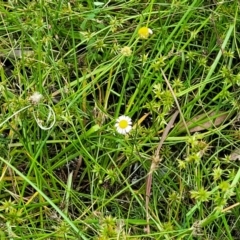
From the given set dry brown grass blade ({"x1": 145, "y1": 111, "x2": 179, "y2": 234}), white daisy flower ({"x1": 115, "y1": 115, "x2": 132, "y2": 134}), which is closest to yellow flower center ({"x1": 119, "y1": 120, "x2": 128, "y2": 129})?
white daisy flower ({"x1": 115, "y1": 115, "x2": 132, "y2": 134})

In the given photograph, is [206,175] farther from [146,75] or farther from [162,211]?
[146,75]

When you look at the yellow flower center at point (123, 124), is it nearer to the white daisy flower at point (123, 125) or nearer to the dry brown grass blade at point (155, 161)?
the white daisy flower at point (123, 125)

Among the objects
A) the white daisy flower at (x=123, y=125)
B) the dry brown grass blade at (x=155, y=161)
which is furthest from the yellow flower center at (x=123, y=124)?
the dry brown grass blade at (x=155, y=161)

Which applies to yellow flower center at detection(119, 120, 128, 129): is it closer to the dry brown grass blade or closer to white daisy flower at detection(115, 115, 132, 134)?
white daisy flower at detection(115, 115, 132, 134)

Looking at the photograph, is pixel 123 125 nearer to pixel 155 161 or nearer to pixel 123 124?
pixel 123 124

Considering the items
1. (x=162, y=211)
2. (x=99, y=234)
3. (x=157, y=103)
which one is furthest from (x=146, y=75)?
(x=99, y=234)
